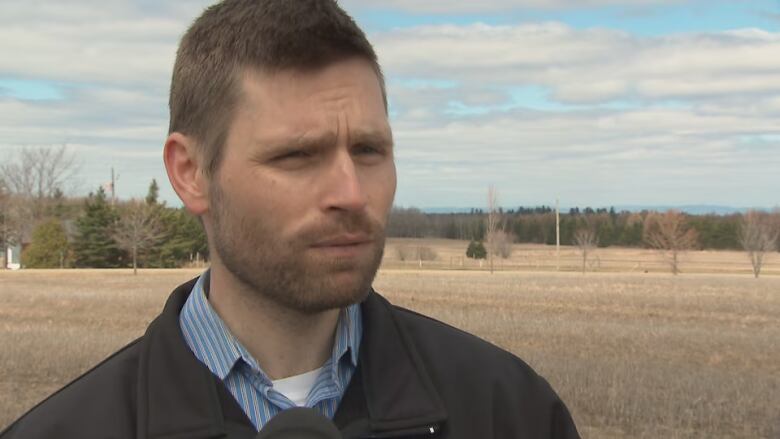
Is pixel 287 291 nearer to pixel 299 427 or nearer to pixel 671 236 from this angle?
pixel 299 427

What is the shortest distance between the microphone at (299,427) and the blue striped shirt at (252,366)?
60 cm

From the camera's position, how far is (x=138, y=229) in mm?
66312

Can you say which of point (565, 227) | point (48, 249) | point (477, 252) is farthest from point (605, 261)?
point (48, 249)

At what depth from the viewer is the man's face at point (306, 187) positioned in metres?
1.82

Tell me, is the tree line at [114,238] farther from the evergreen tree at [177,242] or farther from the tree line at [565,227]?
the tree line at [565,227]

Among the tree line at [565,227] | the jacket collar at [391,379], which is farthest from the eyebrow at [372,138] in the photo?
the tree line at [565,227]

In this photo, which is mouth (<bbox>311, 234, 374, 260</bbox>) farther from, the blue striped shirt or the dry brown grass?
the dry brown grass

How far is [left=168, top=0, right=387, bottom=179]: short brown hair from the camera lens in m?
1.94

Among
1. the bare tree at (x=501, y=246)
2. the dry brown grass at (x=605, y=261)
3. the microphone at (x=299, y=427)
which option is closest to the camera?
the microphone at (x=299, y=427)

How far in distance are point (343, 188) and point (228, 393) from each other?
476 millimetres

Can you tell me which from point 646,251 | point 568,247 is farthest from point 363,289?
point 568,247

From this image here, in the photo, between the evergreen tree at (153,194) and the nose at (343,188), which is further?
the evergreen tree at (153,194)

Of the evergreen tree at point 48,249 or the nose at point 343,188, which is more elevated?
the nose at point 343,188

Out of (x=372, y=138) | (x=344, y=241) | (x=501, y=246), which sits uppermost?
(x=372, y=138)
